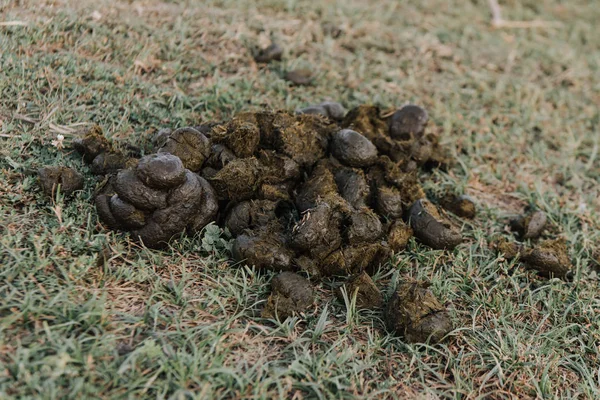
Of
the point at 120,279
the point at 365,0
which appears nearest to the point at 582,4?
the point at 365,0

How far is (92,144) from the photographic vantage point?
3.78 metres

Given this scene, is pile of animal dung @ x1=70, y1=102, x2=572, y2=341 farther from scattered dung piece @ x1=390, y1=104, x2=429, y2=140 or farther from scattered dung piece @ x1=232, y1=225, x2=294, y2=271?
scattered dung piece @ x1=390, y1=104, x2=429, y2=140

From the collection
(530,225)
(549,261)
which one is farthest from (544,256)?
(530,225)

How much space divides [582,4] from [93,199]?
925 cm

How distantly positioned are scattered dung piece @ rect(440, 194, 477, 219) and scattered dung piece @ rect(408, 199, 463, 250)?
406mm

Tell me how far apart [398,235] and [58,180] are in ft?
7.80

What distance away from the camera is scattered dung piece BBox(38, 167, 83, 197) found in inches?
137

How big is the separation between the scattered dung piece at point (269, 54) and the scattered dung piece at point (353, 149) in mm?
1935

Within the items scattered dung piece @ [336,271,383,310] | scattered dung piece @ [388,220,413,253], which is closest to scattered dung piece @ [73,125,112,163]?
scattered dung piece @ [336,271,383,310]

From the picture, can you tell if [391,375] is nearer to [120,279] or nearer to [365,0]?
[120,279]

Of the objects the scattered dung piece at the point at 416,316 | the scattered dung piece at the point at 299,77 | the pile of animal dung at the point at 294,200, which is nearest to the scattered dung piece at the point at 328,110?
the pile of animal dung at the point at 294,200

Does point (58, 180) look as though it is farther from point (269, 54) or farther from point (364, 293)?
point (269, 54)

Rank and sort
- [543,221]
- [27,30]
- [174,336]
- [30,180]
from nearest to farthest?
1. [174,336]
2. [30,180]
3. [543,221]
4. [27,30]

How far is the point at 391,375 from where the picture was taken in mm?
2916
